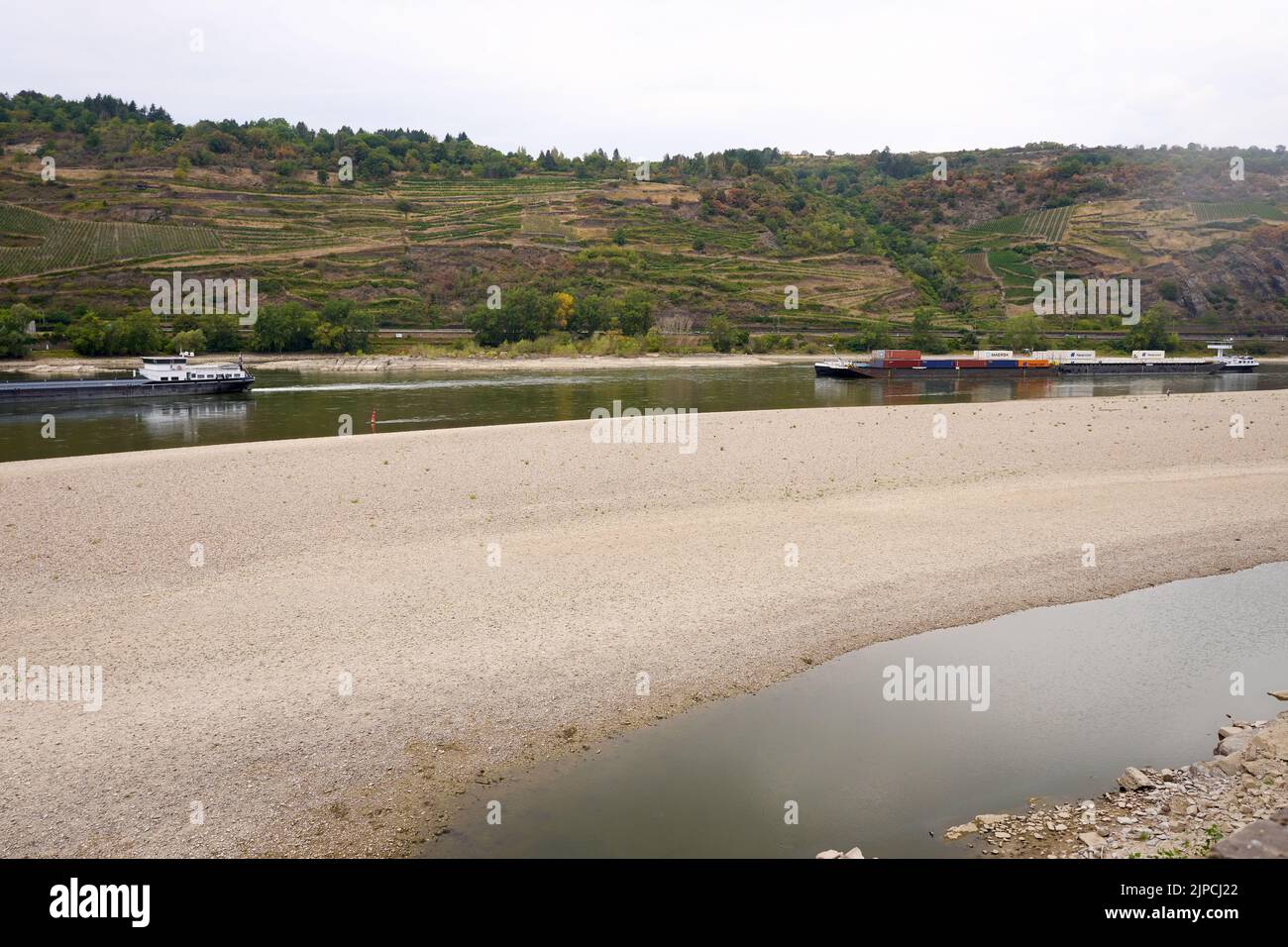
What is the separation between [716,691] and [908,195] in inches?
7113

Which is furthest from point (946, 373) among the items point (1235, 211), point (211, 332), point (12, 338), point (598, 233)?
point (1235, 211)

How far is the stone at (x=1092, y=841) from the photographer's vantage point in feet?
24.9

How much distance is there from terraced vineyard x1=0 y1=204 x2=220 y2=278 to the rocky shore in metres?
117

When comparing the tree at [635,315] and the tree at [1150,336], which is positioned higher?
the tree at [635,315]

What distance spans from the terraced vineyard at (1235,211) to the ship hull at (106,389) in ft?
485

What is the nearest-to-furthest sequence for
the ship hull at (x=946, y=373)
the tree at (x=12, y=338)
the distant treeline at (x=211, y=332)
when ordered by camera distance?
the ship hull at (x=946, y=373) → the tree at (x=12, y=338) → the distant treeline at (x=211, y=332)

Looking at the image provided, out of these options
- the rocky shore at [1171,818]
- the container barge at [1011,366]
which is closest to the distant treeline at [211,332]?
the container barge at [1011,366]

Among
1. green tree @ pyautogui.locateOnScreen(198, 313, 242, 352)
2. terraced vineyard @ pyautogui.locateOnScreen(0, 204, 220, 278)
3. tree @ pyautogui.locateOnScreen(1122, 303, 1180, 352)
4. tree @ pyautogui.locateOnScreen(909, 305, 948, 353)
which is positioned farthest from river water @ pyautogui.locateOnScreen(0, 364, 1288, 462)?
terraced vineyard @ pyautogui.locateOnScreen(0, 204, 220, 278)

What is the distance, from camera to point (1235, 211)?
5655 inches

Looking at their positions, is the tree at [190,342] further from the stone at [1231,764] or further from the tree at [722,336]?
the stone at [1231,764]

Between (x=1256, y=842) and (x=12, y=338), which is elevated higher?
(x=12, y=338)

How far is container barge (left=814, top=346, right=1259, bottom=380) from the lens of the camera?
6544 centimetres

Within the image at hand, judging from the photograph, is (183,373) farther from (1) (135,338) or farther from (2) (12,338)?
(2) (12,338)

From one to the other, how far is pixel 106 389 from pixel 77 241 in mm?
70641
